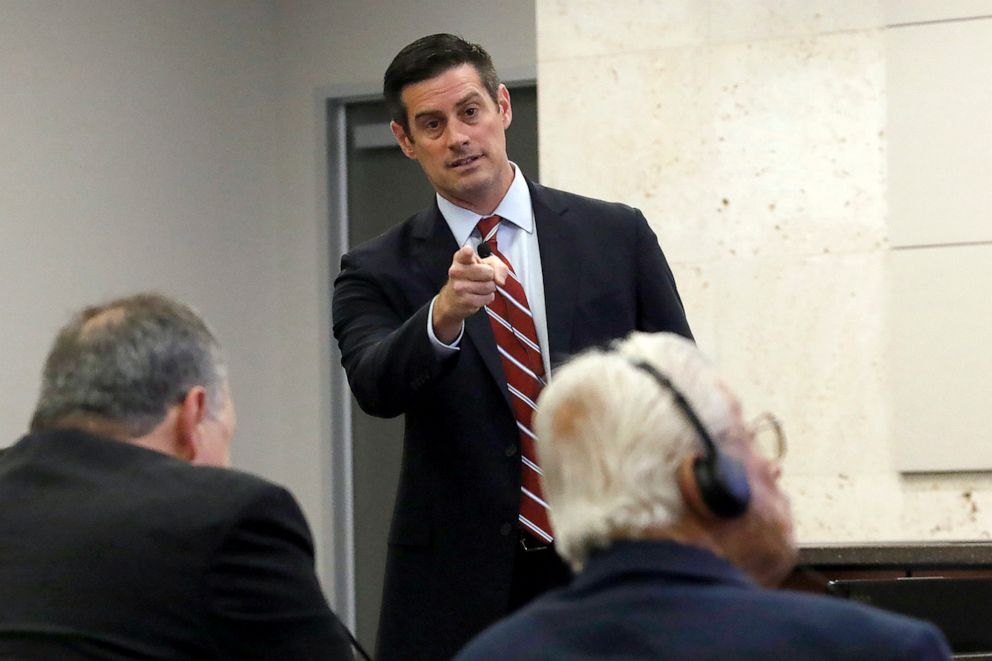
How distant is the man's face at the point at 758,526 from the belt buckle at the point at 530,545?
904mm

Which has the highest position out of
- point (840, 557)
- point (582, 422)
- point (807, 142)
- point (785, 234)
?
point (807, 142)

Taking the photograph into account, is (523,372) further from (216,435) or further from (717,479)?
(717,479)

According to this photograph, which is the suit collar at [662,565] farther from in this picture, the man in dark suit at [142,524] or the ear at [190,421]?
the ear at [190,421]

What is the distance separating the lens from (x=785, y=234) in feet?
11.2

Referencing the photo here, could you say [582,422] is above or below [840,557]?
above

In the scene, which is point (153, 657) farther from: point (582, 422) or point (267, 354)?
point (267, 354)

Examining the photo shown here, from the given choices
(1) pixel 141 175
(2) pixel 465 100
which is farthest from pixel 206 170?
(2) pixel 465 100

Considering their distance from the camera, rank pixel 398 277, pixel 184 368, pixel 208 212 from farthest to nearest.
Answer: pixel 208 212 < pixel 398 277 < pixel 184 368

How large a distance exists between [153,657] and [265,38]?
4.32 m

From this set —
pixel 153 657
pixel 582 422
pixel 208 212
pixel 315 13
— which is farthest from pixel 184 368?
pixel 315 13

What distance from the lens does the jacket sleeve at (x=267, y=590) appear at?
55.4 inches

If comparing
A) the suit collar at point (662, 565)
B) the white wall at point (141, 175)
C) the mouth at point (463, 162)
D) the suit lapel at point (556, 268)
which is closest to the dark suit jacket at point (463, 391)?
the suit lapel at point (556, 268)

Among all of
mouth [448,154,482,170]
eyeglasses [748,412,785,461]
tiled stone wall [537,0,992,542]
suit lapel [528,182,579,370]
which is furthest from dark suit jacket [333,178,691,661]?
tiled stone wall [537,0,992,542]

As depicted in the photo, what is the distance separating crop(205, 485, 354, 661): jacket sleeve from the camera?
141cm
